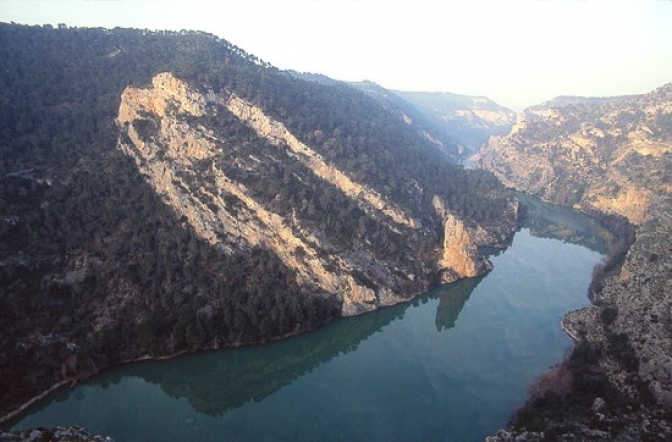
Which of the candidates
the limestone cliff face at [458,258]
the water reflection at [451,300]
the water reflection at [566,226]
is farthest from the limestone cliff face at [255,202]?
the water reflection at [566,226]

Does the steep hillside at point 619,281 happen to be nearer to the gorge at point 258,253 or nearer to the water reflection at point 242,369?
the gorge at point 258,253

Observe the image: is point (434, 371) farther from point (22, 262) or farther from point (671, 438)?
point (22, 262)

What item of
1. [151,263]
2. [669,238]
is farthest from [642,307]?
[151,263]

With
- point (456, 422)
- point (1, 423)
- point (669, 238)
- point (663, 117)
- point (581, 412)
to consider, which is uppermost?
point (663, 117)

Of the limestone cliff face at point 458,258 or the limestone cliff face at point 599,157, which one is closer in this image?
the limestone cliff face at point 458,258

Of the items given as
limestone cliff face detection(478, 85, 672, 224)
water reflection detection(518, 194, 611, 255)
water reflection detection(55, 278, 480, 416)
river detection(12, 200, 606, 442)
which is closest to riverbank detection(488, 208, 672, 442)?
river detection(12, 200, 606, 442)
